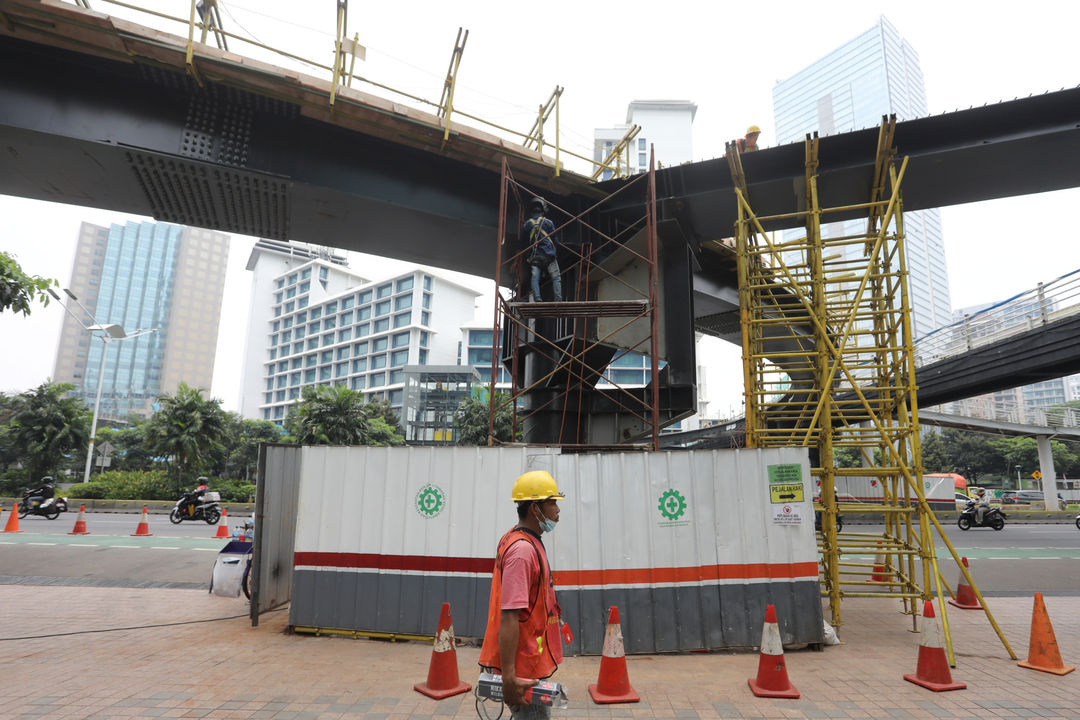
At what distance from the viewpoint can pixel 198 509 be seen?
18234 mm

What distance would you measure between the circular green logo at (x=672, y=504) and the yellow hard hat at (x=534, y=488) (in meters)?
3.70

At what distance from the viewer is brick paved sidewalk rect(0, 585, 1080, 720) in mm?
4508

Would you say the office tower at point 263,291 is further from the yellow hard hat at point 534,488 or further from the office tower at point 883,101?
the office tower at point 883,101

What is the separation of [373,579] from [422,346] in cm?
8111

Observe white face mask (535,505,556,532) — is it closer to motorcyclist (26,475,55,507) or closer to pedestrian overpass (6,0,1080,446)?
pedestrian overpass (6,0,1080,446)

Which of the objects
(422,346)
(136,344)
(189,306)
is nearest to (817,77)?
(422,346)

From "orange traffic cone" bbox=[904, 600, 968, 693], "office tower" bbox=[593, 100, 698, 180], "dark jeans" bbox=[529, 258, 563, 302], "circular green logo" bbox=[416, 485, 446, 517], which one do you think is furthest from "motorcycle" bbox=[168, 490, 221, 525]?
"office tower" bbox=[593, 100, 698, 180]

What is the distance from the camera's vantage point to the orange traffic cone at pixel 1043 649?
217 inches

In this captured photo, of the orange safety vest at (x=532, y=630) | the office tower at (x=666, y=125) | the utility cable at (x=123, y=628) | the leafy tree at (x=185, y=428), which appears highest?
the office tower at (x=666, y=125)

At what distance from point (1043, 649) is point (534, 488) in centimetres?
616

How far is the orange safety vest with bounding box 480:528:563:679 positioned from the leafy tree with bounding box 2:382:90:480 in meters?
37.2

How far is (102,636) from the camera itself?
259 inches

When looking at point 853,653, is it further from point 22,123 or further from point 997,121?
point 22,123

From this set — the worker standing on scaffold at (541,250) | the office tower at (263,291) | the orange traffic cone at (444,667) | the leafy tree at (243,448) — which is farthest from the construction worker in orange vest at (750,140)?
the office tower at (263,291)
